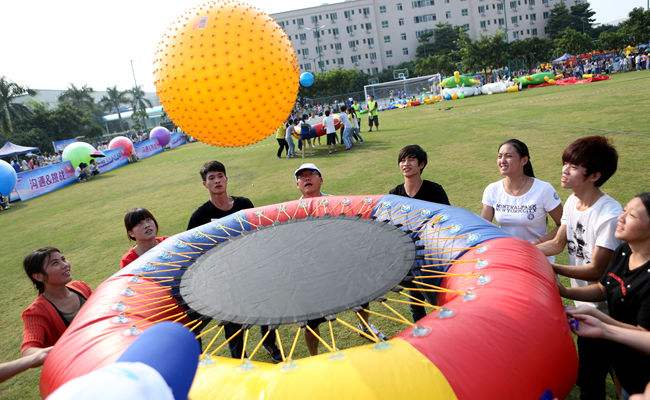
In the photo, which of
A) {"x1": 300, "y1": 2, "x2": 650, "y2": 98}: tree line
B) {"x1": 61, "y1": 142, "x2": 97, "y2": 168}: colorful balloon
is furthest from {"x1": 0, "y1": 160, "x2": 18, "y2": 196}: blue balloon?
{"x1": 300, "y1": 2, "x2": 650, "y2": 98}: tree line

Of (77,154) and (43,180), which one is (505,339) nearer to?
(43,180)

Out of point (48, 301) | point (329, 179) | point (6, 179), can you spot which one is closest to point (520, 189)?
point (48, 301)

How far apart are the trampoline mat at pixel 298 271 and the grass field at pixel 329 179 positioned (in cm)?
97

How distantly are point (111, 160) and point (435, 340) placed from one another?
975 inches

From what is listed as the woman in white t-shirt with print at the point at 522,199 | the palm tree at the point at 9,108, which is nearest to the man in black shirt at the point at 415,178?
the woman in white t-shirt with print at the point at 522,199

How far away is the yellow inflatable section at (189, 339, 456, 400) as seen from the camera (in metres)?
1.46

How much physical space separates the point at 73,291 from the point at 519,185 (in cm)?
350

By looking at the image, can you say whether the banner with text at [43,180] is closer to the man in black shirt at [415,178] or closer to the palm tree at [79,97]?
the man in black shirt at [415,178]

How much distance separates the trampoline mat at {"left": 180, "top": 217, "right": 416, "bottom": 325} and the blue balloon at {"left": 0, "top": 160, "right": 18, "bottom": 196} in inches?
629

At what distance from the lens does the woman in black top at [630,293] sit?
1.97 metres

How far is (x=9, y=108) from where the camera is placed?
42188 millimetres

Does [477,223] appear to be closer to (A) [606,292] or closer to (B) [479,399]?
(A) [606,292]

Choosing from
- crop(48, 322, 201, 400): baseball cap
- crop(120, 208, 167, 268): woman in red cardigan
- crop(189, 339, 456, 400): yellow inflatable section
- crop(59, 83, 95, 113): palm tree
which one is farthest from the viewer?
crop(59, 83, 95, 113): palm tree

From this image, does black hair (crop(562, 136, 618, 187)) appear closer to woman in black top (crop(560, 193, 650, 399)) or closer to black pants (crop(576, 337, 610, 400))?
woman in black top (crop(560, 193, 650, 399))
